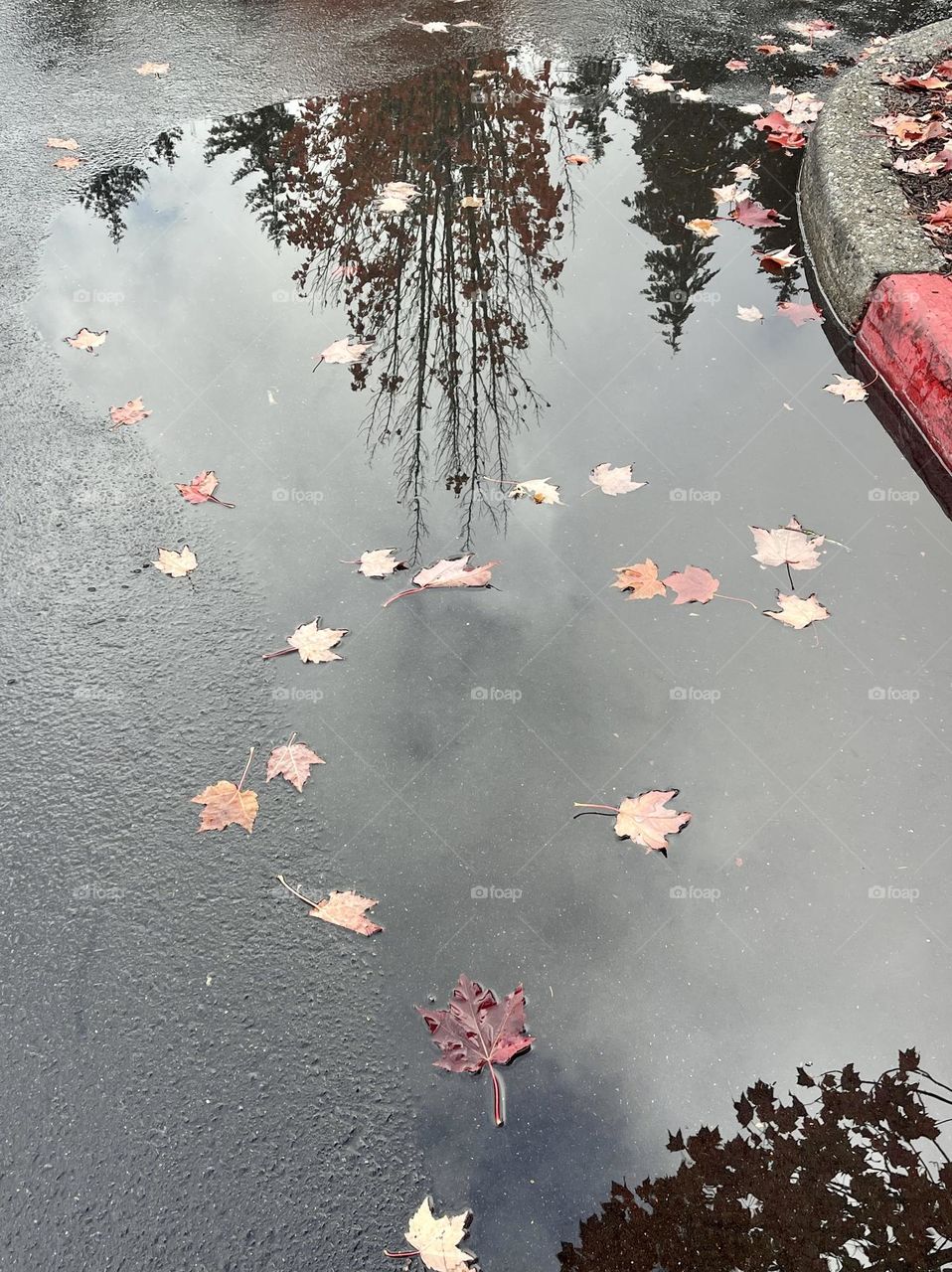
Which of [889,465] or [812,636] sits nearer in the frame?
[812,636]

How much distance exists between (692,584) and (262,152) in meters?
3.80

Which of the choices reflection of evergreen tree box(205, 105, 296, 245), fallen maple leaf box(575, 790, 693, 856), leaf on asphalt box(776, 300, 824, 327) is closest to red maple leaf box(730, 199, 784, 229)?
leaf on asphalt box(776, 300, 824, 327)

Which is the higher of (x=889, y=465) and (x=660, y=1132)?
(x=889, y=465)

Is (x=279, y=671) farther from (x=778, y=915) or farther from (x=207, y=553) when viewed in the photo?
(x=778, y=915)

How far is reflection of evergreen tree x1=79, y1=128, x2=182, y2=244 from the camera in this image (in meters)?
4.86

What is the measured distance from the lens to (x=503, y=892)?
2.36 m

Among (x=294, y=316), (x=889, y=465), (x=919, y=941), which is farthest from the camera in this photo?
(x=294, y=316)

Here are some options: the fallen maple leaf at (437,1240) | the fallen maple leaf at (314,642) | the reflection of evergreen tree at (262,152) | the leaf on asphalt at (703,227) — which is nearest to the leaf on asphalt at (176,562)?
the fallen maple leaf at (314,642)

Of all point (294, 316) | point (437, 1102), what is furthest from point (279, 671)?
point (294, 316)

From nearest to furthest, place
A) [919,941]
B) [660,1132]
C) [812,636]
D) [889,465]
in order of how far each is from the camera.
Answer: [660,1132] < [919,941] < [812,636] < [889,465]

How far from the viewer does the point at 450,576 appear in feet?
10.3

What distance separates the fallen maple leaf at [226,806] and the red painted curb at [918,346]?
2.66 meters

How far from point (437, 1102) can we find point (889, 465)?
2.69 m

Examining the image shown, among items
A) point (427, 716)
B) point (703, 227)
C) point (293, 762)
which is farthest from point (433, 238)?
point (293, 762)
